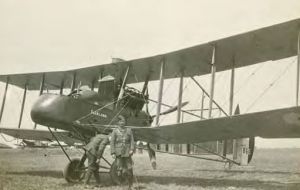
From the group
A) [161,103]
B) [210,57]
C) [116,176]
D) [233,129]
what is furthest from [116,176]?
[210,57]

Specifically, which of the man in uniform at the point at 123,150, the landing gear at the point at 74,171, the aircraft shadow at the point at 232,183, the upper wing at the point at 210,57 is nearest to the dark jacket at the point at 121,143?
the man in uniform at the point at 123,150

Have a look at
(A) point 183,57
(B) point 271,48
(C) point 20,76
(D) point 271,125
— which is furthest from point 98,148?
(C) point 20,76

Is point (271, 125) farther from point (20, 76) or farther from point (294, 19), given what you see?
point (20, 76)

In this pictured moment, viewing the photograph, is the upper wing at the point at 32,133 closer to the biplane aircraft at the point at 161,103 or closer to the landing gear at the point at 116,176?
the biplane aircraft at the point at 161,103

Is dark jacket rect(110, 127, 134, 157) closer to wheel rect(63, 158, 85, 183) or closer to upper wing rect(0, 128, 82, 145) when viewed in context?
wheel rect(63, 158, 85, 183)

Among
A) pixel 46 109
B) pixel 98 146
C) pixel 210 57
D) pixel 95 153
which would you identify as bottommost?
pixel 95 153

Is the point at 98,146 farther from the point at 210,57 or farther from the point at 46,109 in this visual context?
the point at 210,57
